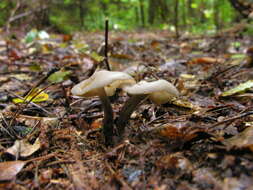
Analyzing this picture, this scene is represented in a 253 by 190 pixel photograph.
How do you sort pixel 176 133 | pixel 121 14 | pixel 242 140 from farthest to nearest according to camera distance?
pixel 121 14, pixel 176 133, pixel 242 140

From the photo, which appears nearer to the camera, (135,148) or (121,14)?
(135,148)

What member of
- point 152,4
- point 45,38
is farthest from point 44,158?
point 152,4

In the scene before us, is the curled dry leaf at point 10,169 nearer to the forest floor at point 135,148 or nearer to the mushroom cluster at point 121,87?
the forest floor at point 135,148

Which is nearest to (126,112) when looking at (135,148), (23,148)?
(135,148)

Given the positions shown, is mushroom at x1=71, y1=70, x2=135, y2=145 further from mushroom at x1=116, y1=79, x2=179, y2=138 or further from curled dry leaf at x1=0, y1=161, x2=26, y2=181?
curled dry leaf at x1=0, y1=161, x2=26, y2=181

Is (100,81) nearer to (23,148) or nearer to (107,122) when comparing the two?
(107,122)

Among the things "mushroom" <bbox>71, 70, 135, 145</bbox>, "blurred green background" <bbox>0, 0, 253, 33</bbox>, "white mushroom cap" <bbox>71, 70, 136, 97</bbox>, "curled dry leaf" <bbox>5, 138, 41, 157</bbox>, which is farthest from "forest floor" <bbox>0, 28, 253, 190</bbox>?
"blurred green background" <bbox>0, 0, 253, 33</bbox>
